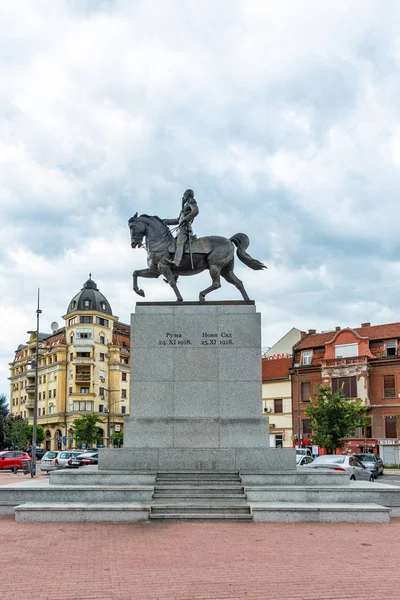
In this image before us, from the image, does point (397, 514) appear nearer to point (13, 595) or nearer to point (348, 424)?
point (13, 595)

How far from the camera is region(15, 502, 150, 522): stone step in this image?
13.1 meters

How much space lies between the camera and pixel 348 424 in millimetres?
52219

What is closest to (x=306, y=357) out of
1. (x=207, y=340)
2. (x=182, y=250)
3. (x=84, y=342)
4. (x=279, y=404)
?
(x=279, y=404)

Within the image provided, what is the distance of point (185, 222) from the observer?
18.9 m

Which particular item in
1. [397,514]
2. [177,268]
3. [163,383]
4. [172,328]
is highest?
[177,268]

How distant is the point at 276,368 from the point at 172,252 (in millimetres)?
57685

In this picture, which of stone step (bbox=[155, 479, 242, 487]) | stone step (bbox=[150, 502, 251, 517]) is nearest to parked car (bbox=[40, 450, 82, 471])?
stone step (bbox=[155, 479, 242, 487])

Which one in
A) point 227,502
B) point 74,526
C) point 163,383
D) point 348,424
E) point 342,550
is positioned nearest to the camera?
point 342,550

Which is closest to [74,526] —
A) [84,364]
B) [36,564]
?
[36,564]

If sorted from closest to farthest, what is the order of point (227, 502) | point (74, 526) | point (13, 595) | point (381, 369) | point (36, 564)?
point (13, 595) < point (36, 564) < point (74, 526) < point (227, 502) < point (381, 369)

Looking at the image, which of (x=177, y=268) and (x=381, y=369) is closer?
(x=177, y=268)

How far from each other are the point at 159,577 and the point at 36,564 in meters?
2.03

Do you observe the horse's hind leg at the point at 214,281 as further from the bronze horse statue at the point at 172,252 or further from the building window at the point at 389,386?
the building window at the point at 389,386

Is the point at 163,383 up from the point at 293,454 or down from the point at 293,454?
up
